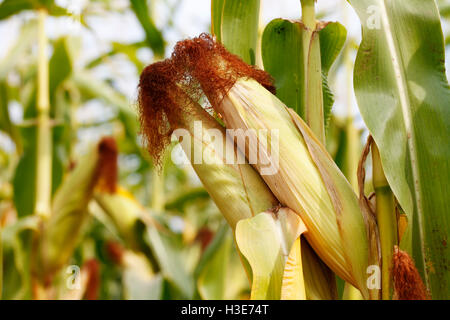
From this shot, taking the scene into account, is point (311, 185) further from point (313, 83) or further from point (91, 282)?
point (91, 282)

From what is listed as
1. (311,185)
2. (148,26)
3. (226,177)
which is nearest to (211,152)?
(226,177)

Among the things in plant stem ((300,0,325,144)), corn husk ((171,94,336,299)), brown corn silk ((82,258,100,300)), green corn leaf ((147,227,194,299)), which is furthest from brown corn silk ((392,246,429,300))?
brown corn silk ((82,258,100,300))

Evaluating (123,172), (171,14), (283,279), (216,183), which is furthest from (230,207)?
(123,172)

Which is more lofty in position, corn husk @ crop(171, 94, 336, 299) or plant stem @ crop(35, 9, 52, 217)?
plant stem @ crop(35, 9, 52, 217)

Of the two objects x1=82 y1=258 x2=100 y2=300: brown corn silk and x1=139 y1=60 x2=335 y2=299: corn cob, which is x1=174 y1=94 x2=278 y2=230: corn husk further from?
x1=82 y1=258 x2=100 y2=300: brown corn silk

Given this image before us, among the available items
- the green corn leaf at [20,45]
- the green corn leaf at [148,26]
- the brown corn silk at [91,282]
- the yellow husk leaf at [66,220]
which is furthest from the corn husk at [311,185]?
the brown corn silk at [91,282]

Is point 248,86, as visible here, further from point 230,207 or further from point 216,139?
point 230,207
